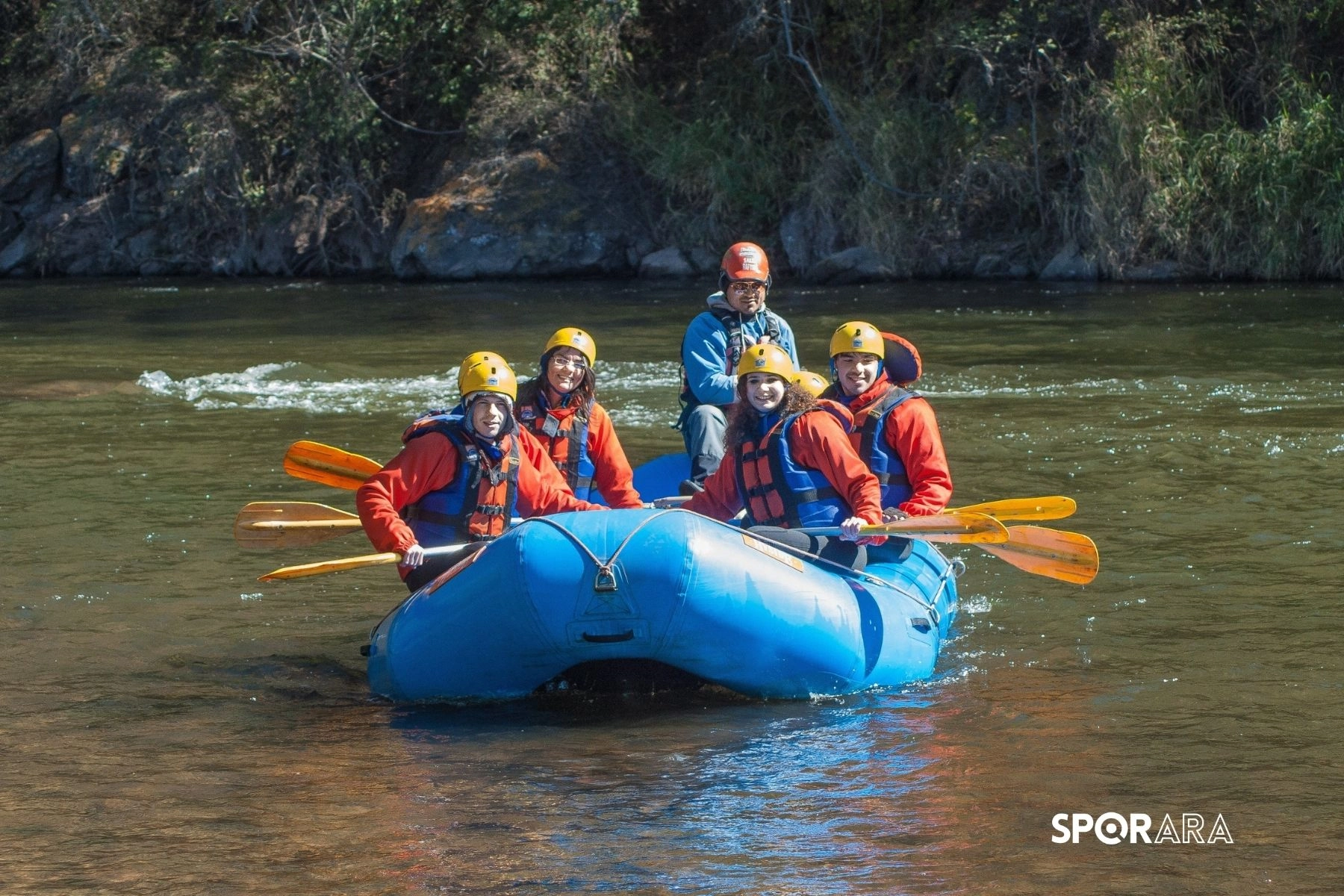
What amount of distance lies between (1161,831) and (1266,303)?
12207 mm

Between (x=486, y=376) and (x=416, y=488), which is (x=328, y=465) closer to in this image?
(x=416, y=488)

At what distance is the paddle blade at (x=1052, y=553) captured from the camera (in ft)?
19.1

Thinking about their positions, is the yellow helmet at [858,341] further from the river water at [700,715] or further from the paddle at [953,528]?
the river water at [700,715]

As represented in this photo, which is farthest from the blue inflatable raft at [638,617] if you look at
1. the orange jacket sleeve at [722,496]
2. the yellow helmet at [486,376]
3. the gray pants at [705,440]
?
the gray pants at [705,440]

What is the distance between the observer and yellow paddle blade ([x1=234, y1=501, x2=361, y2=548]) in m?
5.99

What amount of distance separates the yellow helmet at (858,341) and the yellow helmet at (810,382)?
13cm

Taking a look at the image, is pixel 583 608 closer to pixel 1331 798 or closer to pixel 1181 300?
pixel 1331 798

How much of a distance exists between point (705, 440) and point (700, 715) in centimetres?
196

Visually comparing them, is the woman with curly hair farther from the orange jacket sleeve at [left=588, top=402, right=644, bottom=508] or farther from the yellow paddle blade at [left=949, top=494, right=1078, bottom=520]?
the orange jacket sleeve at [left=588, top=402, right=644, bottom=508]

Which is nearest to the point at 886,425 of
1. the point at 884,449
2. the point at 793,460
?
the point at 884,449

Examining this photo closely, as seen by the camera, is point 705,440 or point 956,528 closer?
point 956,528

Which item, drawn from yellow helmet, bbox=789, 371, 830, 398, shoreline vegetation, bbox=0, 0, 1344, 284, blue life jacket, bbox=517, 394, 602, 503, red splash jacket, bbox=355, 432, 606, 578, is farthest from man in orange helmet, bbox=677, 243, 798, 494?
shoreline vegetation, bbox=0, 0, 1344, 284

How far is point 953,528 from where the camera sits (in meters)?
5.55

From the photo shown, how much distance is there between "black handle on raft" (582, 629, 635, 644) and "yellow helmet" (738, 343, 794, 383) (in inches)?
46.5
